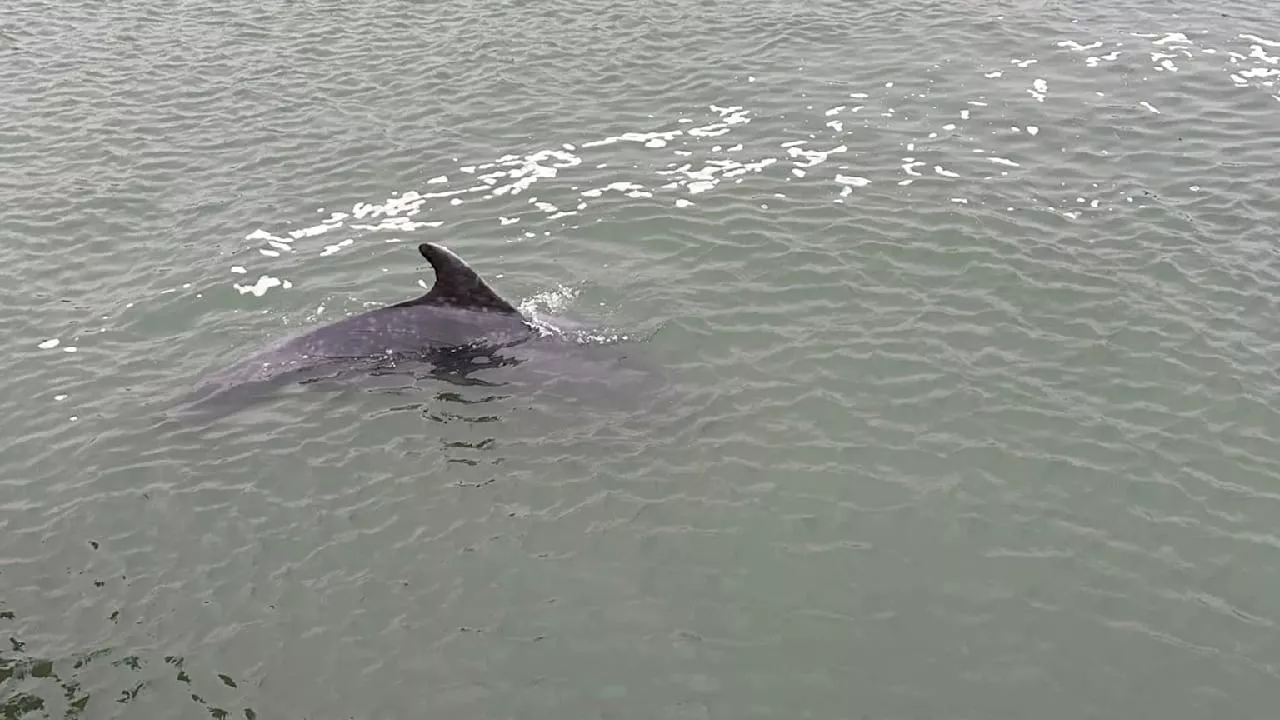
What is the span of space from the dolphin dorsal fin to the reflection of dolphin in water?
0.05 feet

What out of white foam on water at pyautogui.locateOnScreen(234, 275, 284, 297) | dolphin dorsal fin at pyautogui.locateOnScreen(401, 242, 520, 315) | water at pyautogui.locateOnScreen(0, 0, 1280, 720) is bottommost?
water at pyautogui.locateOnScreen(0, 0, 1280, 720)

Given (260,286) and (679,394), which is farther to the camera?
(260,286)

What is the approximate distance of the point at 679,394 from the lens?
16500 mm

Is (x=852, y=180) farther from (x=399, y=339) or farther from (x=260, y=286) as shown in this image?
(x=260, y=286)

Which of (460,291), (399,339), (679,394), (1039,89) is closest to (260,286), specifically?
(399,339)

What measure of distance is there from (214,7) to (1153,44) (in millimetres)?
26050

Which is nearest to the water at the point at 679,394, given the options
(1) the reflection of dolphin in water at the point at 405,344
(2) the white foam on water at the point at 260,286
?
(2) the white foam on water at the point at 260,286

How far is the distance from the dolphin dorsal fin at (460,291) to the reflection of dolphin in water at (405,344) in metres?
0.02

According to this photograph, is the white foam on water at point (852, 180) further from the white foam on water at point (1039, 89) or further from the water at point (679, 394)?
the white foam on water at point (1039, 89)

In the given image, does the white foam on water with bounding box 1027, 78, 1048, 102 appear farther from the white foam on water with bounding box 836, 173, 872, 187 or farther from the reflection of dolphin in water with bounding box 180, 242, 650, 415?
the reflection of dolphin in water with bounding box 180, 242, 650, 415

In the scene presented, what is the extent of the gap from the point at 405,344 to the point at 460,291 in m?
1.26

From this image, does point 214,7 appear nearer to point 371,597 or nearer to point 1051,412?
point 371,597

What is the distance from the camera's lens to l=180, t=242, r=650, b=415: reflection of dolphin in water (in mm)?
16812

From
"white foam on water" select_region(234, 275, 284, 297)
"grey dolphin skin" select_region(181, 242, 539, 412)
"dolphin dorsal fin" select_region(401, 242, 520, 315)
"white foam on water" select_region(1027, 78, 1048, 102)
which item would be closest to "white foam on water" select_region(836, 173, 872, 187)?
"white foam on water" select_region(1027, 78, 1048, 102)
